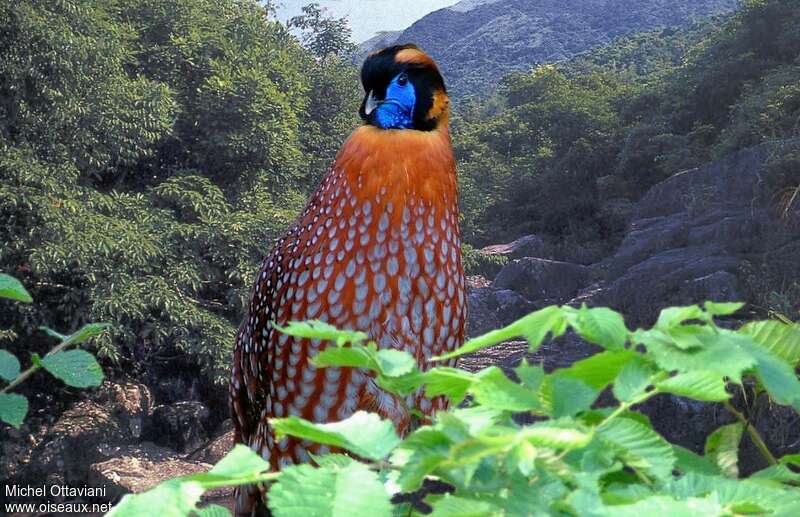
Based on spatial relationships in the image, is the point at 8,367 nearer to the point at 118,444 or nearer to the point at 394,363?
the point at 394,363

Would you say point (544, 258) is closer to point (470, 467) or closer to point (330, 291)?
point (330, 291)

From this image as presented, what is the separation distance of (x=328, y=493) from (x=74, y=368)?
71cm

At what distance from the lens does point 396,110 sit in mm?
2039

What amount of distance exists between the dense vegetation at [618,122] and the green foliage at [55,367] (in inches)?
447

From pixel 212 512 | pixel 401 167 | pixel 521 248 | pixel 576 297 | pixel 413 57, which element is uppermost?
pixel 413 57

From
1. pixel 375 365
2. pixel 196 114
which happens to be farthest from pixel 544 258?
pixel 375 365

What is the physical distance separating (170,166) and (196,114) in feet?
3.10

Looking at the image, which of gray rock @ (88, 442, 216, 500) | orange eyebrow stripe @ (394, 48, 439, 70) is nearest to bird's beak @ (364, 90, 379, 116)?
orange eyebrow stripe @ (394, 48, 439, 70)

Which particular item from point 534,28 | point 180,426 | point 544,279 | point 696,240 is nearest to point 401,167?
point 696,240

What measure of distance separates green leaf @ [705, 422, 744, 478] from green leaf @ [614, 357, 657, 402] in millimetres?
115

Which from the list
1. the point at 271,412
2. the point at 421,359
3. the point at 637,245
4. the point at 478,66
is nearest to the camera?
the point at 421,359

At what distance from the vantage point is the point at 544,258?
1483cm

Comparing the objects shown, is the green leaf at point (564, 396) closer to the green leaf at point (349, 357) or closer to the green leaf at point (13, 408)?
the green leaf at point (349, 357)

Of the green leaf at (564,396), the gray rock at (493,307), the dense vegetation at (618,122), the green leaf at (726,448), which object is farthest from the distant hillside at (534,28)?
the green leaf at (564,396)
